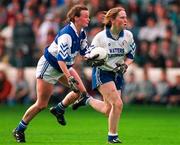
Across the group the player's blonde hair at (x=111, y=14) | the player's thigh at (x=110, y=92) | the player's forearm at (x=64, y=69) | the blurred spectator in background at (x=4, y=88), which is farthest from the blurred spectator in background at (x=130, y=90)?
the player's forearm at (x=64, y=69)

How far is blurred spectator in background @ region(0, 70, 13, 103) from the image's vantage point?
2639cm

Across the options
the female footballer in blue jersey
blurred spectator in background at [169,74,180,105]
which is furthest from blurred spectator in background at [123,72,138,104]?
the female footballer in blue jersey

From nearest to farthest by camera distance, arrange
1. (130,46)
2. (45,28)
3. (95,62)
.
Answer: (95,62)
(130,46)
(45,28)

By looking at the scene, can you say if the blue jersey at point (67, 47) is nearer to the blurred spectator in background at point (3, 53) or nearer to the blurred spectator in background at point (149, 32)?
the blurred spectator in background at point (149, 32)

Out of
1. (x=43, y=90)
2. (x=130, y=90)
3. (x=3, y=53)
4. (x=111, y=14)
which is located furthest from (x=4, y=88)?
(x=111, y=14)

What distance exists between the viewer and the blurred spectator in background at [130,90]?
1013 inches

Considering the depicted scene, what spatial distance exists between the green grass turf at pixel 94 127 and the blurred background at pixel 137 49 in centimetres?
85

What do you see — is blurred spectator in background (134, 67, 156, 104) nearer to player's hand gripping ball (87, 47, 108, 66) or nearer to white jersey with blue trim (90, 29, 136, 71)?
white jersey with blue trim (90, 29, 136, 71)

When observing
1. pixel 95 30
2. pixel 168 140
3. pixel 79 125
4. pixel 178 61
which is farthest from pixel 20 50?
pixel 168 140

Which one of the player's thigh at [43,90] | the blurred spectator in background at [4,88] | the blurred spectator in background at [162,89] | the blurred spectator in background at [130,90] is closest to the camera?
the player's thigh at [43,90]

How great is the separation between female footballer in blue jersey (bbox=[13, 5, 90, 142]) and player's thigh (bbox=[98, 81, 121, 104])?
0.50 metres

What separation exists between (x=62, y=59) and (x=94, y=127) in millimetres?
4389

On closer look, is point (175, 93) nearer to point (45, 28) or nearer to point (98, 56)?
point (45, 28)

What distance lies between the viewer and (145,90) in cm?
2561
